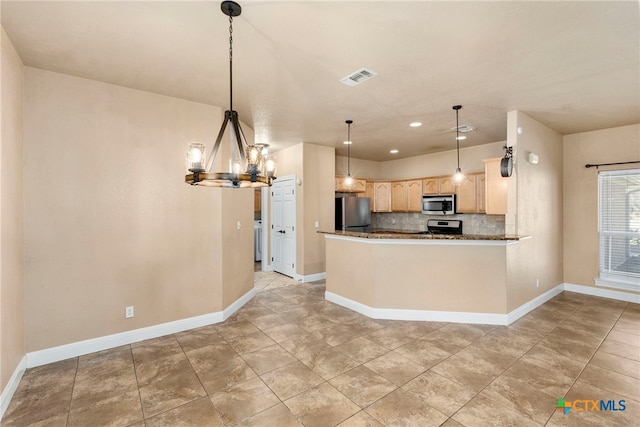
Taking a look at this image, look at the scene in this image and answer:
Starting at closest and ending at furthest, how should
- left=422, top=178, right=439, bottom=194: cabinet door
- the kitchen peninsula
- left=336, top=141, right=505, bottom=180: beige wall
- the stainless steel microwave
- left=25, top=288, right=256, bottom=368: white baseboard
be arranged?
left=25, top=288, right=256, bottom=368: white baseboard < the kitchen peninsula < left=336, top=141, right=505, bottom=180: beige wall < the stainless steel microwave < left=422, top=178, right=439, bottom=194: cabinet door

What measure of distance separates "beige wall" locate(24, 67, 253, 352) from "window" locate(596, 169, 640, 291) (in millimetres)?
6050

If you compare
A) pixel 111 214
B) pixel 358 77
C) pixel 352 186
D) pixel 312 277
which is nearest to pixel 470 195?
pixel 352 186

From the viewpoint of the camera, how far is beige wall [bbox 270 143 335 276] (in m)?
5.84

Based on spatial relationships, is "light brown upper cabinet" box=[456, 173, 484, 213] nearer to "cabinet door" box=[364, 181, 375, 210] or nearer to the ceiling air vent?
"cabinet door" box=[364, 181, 375, 210]

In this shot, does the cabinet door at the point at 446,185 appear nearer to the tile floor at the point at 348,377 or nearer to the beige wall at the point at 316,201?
the beige wall at the point at 316,201

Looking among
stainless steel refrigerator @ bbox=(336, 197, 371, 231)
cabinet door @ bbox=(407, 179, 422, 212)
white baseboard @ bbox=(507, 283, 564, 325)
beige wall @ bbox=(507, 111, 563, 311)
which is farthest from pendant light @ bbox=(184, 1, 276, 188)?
cabinet door @ bbox=(407, 179, 422, 212)

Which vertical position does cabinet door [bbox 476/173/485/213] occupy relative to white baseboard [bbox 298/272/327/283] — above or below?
above

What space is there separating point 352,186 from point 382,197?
101 centimetres

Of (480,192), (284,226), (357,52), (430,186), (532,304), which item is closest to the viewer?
(357,52)

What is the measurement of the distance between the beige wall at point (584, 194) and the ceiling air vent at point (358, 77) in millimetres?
4481

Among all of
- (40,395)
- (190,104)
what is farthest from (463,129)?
(40,395)

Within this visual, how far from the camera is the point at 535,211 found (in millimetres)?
4387

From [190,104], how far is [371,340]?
353cm

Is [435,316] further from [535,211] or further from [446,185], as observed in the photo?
[446,185]
